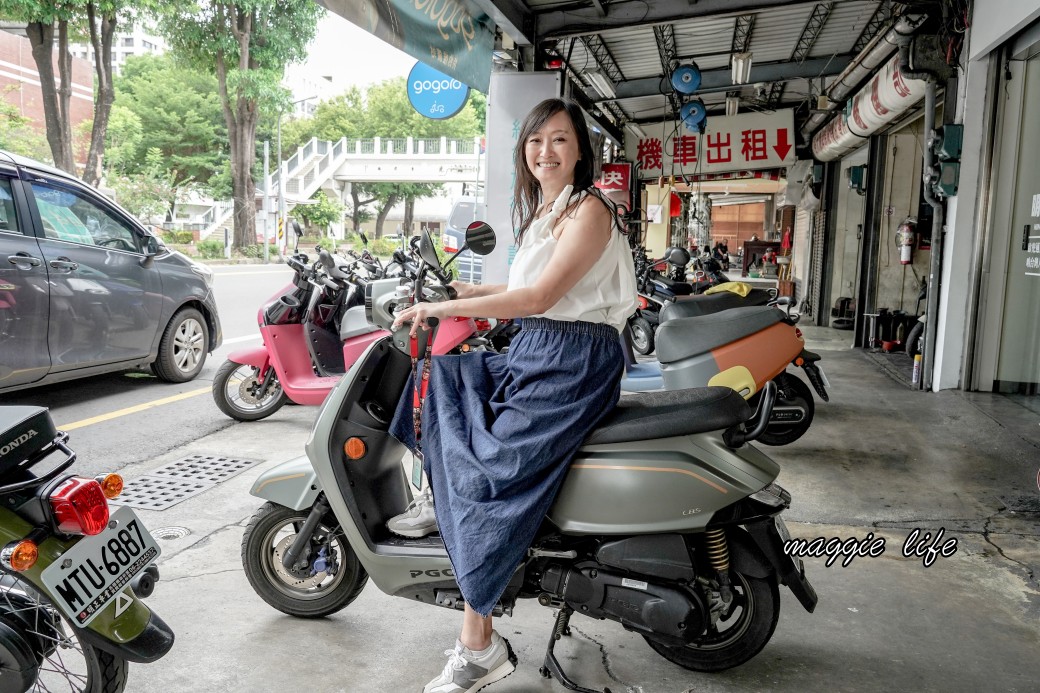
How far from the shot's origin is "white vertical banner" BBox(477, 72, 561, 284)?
7484 mm

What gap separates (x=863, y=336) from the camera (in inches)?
404

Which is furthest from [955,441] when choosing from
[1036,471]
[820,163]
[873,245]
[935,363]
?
[820,163]

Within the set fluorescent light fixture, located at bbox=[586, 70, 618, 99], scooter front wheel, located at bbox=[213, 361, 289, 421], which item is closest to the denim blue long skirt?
scooter front wheel, located at bbox=[213, 361, 289, 421]

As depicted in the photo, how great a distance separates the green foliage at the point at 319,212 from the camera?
135 ft

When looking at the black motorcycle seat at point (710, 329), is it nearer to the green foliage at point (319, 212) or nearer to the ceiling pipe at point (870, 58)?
the ceiling pipe at point (870, 58)

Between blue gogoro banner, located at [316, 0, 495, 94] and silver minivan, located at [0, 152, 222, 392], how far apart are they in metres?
2.58

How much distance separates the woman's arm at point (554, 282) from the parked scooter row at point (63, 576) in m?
0.89

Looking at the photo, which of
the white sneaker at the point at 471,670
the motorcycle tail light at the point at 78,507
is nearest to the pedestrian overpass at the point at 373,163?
the white sneaker at the point at 471,670

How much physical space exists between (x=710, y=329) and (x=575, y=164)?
2.69 meters

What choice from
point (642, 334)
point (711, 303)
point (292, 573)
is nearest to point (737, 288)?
point (711, 303)

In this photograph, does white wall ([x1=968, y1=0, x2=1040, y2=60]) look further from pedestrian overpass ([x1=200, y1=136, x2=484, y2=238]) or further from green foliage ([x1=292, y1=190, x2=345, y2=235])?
green foliage ([x1=292, y1=190, x2=345, y2=235])

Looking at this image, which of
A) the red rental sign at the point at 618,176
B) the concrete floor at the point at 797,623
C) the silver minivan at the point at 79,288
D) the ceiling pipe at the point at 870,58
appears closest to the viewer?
the concrete floor at the point at 797,623

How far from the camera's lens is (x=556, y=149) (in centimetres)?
238

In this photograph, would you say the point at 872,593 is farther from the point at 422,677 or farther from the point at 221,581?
the point at 221,581
